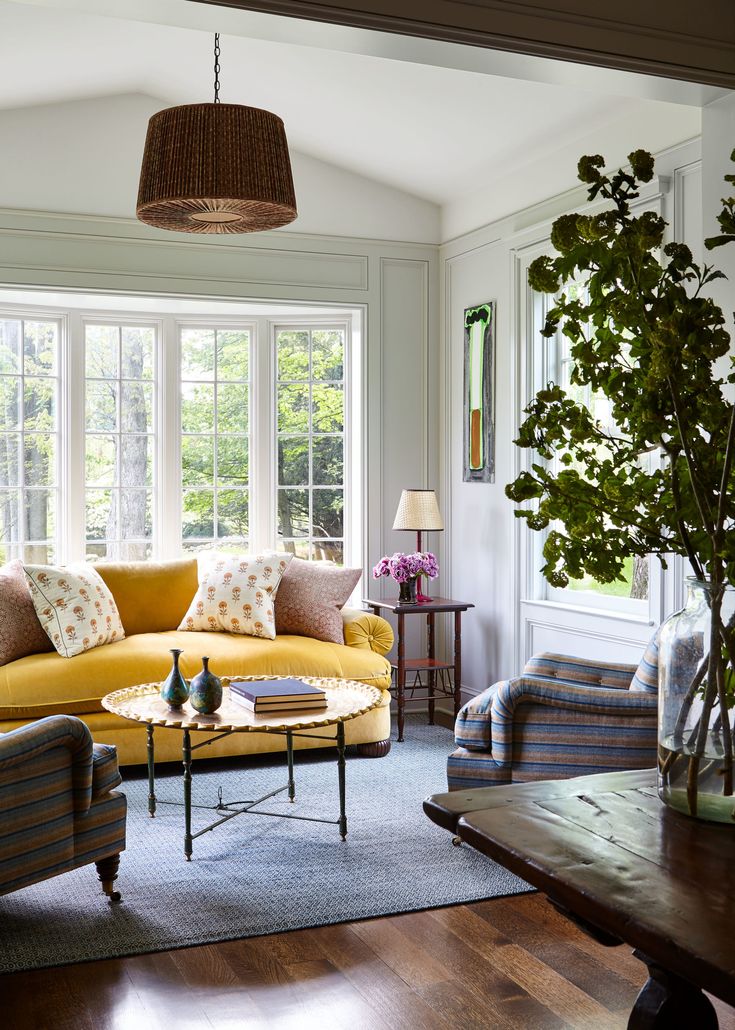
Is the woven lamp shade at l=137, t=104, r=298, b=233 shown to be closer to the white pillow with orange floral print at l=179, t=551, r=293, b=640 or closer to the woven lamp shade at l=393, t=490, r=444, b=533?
the white pillow with orange floral print at l=179, t=551, r=293, b=640

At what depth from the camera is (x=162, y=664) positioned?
4922mm

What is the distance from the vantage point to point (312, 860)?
147 inches

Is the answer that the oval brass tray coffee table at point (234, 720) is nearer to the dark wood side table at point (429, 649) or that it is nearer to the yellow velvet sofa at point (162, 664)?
the yellow velvet sofa at point (162, 664)

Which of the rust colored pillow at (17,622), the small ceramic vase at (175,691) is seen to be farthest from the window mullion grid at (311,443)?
the small ceramic vase at (175,691)

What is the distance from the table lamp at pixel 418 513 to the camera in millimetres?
5859

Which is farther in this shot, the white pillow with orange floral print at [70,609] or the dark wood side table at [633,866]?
the white pillow with orange floral print at [70,609]

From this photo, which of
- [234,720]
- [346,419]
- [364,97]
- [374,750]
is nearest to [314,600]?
[374,750]

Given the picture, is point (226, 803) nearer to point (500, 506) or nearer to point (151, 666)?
point (151, 666)

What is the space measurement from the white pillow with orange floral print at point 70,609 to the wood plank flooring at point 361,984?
221cm

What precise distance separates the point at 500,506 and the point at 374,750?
4.89ft

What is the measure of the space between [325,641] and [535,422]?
13.5 feet

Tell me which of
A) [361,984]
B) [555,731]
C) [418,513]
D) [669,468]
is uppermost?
[669,468]

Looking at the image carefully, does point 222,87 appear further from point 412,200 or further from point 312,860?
point 312,860

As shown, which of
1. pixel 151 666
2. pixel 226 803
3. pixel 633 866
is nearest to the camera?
pixel 633 866
